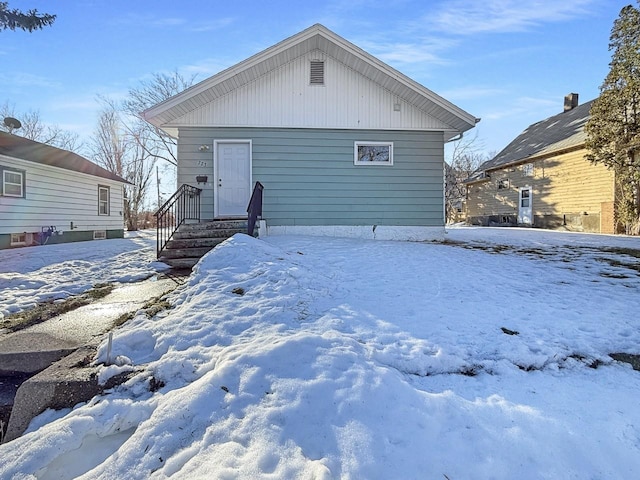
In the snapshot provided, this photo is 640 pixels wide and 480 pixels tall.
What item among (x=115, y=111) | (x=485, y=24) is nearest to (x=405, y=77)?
(x=485, y=24)

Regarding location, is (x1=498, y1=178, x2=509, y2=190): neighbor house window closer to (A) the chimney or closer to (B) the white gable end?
(A) the chimney

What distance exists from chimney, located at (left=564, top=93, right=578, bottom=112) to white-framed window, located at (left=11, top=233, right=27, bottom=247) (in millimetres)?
27229

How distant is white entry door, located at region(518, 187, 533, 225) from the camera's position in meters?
17.9

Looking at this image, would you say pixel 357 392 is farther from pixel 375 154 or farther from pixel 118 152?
pixel 118 152

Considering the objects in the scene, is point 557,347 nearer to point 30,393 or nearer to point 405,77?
point 30,393

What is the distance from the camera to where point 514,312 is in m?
3.39

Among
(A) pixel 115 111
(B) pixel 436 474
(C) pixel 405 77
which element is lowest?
(B) pixel 436 474

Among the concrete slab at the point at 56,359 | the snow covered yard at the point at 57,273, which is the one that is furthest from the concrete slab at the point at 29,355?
the snow covered yard at the point at 57,273

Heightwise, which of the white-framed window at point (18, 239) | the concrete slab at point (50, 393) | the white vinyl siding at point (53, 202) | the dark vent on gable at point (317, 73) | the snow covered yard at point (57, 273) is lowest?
the concrete slab at point (50, 393)

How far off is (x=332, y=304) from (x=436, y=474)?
2.06 metres

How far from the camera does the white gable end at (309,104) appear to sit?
28.3 feet

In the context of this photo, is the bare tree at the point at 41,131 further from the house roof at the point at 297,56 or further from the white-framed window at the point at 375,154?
the white-framed window at the point at 375,154

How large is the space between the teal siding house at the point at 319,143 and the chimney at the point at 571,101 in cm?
1654

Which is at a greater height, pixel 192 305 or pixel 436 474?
pixel 192 305
